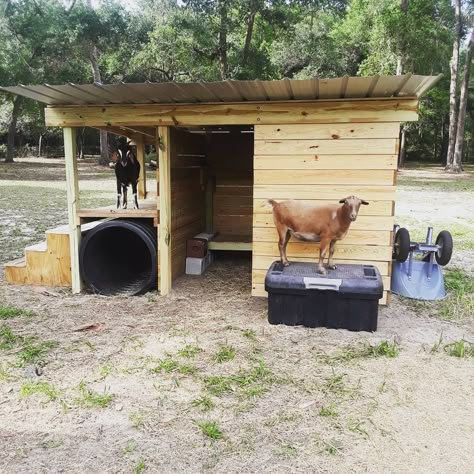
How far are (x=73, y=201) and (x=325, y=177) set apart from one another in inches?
93.4

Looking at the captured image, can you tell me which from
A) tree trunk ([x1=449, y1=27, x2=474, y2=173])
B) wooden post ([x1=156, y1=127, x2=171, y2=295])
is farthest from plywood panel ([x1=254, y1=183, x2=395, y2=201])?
tree trunk ([x1=449, y1=27, x2=474, y2=173])

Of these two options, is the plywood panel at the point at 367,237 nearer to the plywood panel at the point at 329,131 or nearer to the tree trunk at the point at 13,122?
the plywood panel at the point at 329,131

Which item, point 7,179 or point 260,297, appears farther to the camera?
point 7,179

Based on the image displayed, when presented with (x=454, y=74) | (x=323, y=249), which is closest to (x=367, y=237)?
(x=323, y=249)

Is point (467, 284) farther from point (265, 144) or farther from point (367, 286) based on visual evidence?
point (265, 144)

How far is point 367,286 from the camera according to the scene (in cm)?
341

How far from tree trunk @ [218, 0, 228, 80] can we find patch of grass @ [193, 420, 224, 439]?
19.0m

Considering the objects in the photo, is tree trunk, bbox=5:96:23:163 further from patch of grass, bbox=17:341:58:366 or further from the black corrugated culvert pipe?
patch of grass, bbox=17:341:58:366

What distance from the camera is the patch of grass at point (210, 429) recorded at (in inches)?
85.8

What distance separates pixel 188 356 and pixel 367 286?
141 cm

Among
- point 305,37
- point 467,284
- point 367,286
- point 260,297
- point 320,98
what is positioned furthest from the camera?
point 305,37

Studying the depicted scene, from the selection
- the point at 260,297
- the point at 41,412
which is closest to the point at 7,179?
the point at 260,297

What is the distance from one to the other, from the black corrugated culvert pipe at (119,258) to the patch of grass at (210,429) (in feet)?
7.65

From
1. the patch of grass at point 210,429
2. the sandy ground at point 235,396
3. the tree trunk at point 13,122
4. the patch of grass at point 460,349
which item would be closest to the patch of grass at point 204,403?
the sandy ground at point 235,396
